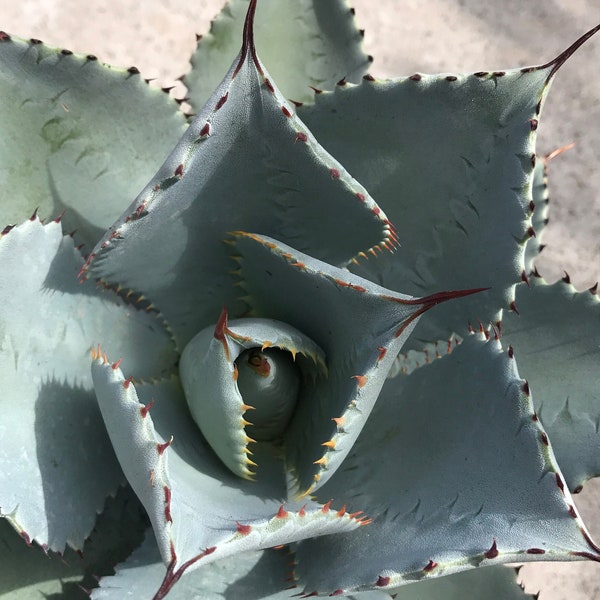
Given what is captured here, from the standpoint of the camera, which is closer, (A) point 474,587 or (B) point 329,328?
(B) point 329,328

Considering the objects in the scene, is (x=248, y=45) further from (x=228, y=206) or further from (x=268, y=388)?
(x=268, y=388)

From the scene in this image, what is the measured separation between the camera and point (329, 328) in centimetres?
78

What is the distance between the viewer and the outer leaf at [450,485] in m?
0.68

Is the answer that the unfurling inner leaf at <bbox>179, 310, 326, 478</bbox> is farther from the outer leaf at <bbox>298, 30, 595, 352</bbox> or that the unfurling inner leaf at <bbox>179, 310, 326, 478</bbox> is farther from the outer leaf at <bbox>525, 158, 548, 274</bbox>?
the outer leaf at <bbox>525, 158, 548, 274</bbox>

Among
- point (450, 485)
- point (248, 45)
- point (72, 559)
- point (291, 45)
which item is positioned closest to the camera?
point (248, 45)

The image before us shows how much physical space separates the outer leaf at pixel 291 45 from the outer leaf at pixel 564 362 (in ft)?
1.24

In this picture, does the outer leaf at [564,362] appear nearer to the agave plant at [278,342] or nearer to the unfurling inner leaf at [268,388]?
the agave plant at [278,342]

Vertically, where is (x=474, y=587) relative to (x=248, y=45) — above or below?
below

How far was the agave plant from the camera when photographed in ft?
2.29

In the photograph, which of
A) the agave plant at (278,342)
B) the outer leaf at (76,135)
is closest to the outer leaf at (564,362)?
the agave plant at (278,342)

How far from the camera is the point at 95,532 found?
2.93 ft

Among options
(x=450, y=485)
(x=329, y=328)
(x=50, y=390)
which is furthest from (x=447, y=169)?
(x=50, y=390)

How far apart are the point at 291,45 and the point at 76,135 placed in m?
0.30

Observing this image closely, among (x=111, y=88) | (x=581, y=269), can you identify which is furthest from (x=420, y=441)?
(x=581, y=269)
